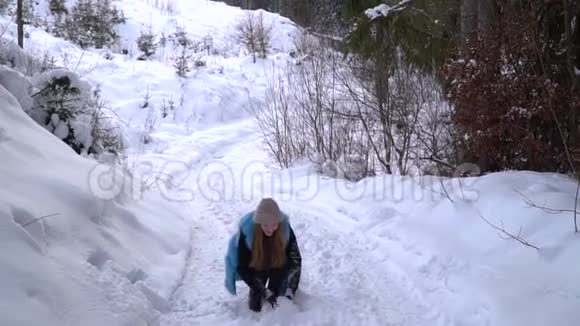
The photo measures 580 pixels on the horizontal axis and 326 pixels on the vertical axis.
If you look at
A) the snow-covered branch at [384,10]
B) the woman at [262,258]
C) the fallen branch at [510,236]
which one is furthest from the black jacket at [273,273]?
the snow-covered branch at [384,10]

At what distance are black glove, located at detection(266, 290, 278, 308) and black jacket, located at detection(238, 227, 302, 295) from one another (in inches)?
1.6

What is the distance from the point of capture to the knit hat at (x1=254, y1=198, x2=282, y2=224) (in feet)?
12.3

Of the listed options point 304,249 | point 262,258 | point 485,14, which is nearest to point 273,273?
point 262,258

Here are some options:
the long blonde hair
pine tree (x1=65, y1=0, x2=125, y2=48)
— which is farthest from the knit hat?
pine tree (x1=65, y1=0, x2=125, y2=48)

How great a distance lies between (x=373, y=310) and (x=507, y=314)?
1.01 m

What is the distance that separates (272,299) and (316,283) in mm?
592

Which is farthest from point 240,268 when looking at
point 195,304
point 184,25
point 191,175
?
point 184,25

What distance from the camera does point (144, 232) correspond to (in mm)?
4875

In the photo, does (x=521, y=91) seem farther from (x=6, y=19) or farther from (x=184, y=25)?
(x=184, y=25)

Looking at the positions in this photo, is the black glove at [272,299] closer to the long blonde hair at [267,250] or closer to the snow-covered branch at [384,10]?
the long blonde hair at [267,250]

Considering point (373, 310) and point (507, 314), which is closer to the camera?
point (507, 314)

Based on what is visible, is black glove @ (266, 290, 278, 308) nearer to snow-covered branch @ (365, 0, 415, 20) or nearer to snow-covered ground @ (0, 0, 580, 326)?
snow-covered ground @ (0, 0, 580, 326)

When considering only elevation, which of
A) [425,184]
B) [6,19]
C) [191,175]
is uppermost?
[6,19]

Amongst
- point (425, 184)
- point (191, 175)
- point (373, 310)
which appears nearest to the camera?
point (373, 310)
